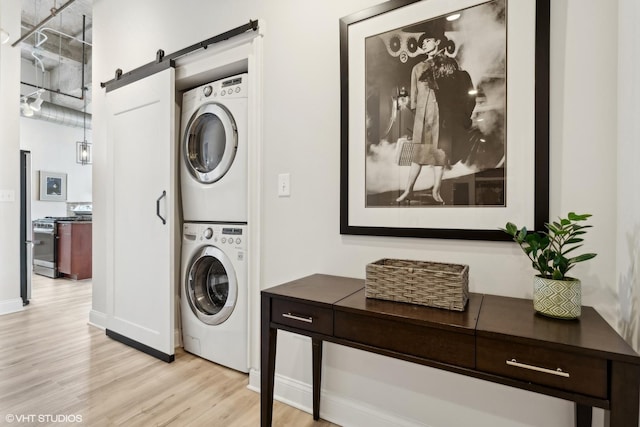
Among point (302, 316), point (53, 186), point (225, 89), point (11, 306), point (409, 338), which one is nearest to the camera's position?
point (409, 338)

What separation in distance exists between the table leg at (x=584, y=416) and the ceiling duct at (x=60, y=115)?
7692mm

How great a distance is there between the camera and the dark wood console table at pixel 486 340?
81 centimetres

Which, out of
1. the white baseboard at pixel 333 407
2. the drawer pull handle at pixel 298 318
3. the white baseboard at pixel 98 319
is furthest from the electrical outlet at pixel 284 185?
the white baseboard at pixel 98 319

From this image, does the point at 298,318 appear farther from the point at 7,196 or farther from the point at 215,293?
the point at 7,196

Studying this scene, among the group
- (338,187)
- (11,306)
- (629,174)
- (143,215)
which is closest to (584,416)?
(629,174)

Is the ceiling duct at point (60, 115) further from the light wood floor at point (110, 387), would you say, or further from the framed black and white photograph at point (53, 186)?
the light wood floor at point (110, 387)

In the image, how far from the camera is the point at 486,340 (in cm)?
94

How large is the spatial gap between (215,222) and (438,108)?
64.0 inches

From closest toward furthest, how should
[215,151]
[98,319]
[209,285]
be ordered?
[215,151] → [209,285] → [98,319]

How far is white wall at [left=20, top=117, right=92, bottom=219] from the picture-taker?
20.3 feet

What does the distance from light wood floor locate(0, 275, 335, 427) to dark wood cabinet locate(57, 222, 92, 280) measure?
2.25m

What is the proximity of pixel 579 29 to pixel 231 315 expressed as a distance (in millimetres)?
2287

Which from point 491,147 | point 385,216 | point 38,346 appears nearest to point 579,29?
point 491,147

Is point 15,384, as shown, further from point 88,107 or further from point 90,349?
point 88,107
